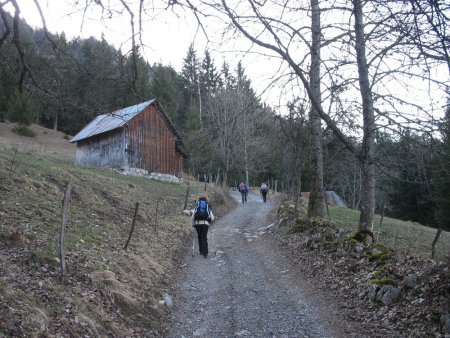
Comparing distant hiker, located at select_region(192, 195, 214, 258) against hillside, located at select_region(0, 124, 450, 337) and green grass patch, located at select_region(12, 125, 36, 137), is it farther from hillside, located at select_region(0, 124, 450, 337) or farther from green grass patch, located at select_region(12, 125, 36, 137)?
green grass patch, located at select_region(12, 125, 36, 137)

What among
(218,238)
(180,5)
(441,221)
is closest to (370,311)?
(180,5)

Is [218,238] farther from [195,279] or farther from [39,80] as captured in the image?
[39,80]

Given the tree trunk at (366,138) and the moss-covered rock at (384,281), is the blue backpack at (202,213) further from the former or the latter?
the moss-covered rock at (384,281)

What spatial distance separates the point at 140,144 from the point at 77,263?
25789mm

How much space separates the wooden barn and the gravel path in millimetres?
20549

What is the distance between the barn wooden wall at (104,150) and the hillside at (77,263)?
54.1 feet

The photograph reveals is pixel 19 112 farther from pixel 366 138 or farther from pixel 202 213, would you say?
pixel 366 138

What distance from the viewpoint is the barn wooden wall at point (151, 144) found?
31938 millimetres

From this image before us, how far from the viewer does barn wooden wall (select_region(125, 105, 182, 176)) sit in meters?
31.9

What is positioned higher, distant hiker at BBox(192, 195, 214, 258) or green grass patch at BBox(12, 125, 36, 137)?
green grass patch at BBox(12, 125, 36, 137)

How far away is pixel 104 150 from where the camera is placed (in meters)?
33.8

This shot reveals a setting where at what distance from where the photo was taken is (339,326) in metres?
6.15

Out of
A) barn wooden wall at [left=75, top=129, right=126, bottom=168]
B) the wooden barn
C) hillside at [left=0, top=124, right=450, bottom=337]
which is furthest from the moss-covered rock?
barn wooden wall at [left=75, top=129, right=126, bottom=168]

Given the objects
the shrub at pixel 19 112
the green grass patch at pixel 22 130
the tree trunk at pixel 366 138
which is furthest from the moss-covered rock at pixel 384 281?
the green grass patch at pixel 22 130
